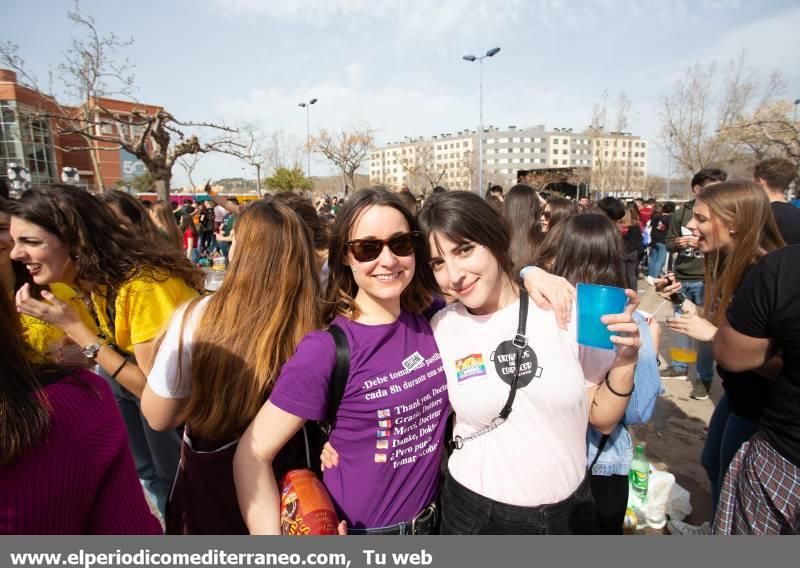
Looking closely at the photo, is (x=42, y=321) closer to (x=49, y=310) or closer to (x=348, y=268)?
(x=49, y=310)

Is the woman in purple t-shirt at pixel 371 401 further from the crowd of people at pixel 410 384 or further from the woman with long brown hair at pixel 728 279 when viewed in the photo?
the woman with long brown hair at pixel 728 279

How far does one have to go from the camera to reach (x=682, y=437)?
386cm

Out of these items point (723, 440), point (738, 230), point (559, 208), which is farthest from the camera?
point (559, 208)

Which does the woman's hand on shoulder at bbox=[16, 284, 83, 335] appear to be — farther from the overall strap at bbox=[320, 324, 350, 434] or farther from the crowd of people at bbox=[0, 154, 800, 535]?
the overall strap at bbox=[320, 324, 350, 434]

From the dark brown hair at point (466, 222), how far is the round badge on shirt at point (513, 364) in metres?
0.34

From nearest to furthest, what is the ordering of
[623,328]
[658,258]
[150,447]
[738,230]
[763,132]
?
1. [623,328]
2. [738,230]
3. [150,447]
4. [658,258]
5. [763,132]

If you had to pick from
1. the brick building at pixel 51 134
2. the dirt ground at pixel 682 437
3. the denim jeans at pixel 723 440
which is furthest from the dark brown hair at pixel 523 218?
the brick building at pixel 51 134

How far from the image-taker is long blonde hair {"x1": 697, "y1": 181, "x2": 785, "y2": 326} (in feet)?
7.91

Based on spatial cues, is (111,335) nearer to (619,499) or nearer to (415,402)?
(415,402)

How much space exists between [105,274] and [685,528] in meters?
3.97

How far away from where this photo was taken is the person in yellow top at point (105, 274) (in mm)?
2121

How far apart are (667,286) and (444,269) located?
1.57 m

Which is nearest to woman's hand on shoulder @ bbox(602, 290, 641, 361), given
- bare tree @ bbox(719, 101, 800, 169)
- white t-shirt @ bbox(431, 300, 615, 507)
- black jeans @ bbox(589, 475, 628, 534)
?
white t-shirt @ bbox(431, 300, 615, 507)

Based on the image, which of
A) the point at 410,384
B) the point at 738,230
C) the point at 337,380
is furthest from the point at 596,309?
the point at 738,230
